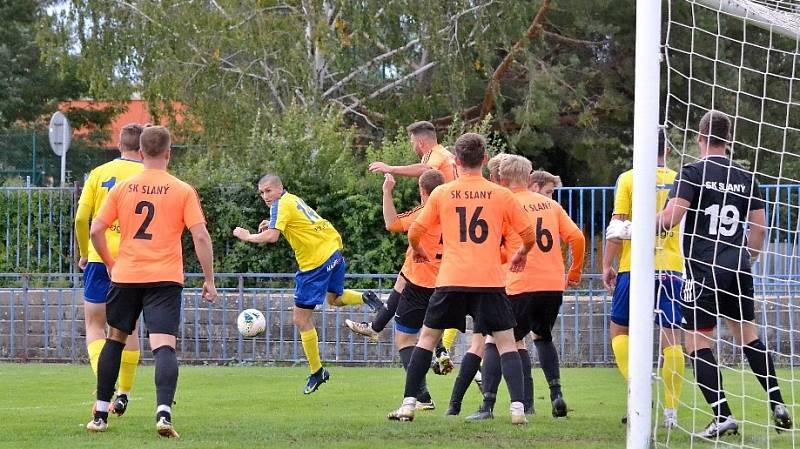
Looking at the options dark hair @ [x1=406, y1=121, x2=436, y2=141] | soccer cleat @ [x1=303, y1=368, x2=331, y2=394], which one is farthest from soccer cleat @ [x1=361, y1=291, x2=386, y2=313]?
dark hair @ [x1=406, y1=121, x2=436, y2=141]

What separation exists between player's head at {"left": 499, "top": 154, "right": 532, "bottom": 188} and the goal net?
3.47 feet

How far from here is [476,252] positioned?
786 centimetres

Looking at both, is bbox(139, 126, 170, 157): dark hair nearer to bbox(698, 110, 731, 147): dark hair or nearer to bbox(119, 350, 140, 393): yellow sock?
bbox(119, 350, 140, 393): yellow sock

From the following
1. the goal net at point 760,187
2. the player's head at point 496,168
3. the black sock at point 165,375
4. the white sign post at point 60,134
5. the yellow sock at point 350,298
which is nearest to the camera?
the black sock at point 165,375

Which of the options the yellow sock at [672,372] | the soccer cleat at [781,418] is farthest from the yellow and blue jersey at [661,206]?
the soccer cleat at [781,418]

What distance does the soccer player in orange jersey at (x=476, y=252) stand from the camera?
7.87 meters

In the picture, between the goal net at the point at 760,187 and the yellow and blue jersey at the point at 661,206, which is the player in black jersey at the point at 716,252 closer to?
the goal net at the point at 760,187

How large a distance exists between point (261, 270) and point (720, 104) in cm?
906

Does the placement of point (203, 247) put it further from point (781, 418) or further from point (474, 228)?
point (781, 418)

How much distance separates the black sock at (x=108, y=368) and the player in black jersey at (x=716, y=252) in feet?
11.6

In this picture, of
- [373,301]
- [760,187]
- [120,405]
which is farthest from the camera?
[760,187]

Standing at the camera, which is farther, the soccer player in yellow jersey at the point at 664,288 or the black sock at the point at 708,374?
the soccer player in yellow jersey at the point at 664,288

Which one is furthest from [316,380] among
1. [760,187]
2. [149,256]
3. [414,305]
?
[760,187]

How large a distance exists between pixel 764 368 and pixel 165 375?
12.7 ft
